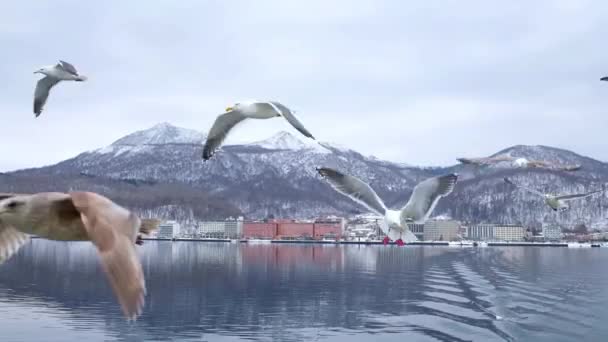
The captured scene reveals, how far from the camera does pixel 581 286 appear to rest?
50344mm

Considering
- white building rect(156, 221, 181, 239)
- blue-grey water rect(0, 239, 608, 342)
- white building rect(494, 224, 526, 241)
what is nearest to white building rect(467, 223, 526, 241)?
white building rect(494, 224, 526, 241)

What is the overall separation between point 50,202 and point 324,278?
5702 centimetres

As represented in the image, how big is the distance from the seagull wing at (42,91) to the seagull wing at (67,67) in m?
0.45

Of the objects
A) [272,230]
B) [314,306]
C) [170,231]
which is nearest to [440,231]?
[272,230]

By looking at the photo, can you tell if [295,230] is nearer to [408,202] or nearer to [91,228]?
[408,202]

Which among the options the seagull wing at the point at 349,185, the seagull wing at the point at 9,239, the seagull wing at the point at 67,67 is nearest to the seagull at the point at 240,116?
the seagull wing at the point at 349,185

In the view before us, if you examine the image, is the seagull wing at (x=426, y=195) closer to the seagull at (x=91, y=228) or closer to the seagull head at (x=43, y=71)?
the seagull head at (x=43, y=71)

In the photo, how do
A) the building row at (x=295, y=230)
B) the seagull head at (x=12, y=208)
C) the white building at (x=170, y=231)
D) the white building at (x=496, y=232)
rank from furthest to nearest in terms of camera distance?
the white building at (x=170, y=231)
the building row at (x=295, y=230)
the white building at (x=496, y=232)
the seagull head at (x=12, y=208)

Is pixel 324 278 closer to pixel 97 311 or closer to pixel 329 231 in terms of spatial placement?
pixel 97 311

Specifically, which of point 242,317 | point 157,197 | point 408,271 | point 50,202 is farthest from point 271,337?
point 157,197

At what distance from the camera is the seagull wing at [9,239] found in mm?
4379

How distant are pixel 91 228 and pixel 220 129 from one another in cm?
589

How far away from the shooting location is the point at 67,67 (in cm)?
1047

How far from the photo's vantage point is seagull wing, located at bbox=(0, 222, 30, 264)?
438cm
